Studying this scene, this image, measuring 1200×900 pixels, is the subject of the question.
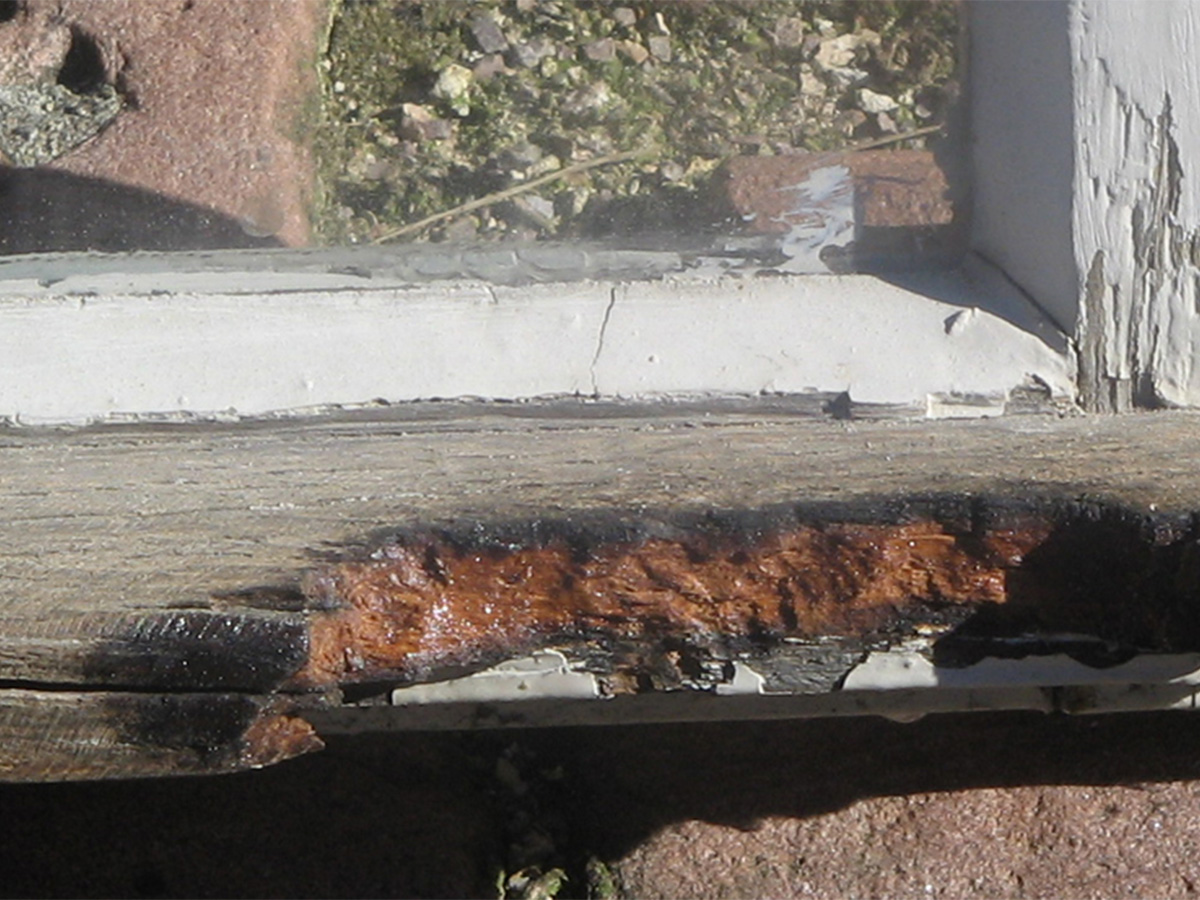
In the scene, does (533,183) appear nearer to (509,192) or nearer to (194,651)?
(509,192)

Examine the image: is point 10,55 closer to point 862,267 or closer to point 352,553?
point 862,267

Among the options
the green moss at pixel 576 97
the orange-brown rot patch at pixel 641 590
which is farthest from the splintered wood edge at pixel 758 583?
the green moss at pixel 576 97

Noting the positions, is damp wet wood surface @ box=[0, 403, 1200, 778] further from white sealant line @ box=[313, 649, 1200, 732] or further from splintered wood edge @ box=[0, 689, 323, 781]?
white sealant line @ box=[313, 649, 1200, 732]

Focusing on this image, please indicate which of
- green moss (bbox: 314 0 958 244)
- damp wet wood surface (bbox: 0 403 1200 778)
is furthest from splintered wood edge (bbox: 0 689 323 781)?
green moss (bbox: 314 0 958 244)

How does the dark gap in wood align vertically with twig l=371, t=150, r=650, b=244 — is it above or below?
above

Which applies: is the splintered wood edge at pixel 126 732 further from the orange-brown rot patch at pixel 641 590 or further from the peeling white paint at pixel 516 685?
the peeling white paint at pixel 516 685

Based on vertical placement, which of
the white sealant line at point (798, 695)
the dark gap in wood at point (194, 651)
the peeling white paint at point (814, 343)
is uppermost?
the dark gap in wood at point (194, 651)

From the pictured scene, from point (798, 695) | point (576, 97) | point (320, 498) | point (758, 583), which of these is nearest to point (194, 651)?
point (320, 498)
